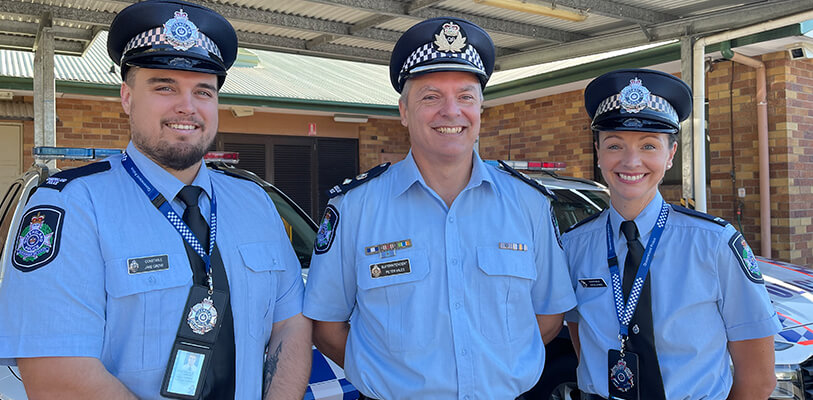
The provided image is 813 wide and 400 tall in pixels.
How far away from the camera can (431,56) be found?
204cm

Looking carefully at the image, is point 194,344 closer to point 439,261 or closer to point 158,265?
point 158,265

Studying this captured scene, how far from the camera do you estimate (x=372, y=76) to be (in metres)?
13.1

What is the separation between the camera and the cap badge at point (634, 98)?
2.18 m

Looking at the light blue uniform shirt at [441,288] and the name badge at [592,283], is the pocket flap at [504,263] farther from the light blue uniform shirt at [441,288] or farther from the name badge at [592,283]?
the name badge at [592,283]

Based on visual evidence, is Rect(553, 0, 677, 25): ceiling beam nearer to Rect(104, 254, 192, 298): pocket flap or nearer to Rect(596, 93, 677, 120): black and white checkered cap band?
Rect(596, 93, 677, 120): black and white checkered cap band

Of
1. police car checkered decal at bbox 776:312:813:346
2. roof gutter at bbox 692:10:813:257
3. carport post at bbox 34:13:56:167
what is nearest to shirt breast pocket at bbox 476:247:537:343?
police car checkered decal at bbox 776:312:813:346

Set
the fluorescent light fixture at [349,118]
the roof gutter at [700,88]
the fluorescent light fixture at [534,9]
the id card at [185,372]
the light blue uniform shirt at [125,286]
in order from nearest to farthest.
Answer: the light blue uniform shirt at [125,286]
the id card at [185,372]
the fluorescent light fixture at [534,9]
the roof gutter at [700,88]
the fluorescent light fixture at [349,118]

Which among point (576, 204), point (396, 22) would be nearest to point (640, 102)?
point (576, 204)

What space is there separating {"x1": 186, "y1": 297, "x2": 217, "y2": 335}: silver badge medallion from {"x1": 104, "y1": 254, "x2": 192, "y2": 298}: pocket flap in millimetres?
74

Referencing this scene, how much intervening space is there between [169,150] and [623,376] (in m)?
1.60

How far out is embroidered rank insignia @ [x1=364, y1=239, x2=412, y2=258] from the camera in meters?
2.02

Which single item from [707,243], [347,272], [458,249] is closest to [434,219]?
[458,249]

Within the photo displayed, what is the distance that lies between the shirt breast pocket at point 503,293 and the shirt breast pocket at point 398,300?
0.17 m

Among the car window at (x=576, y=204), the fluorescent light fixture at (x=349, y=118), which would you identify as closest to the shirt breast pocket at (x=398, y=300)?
the car window at (x=576, y=204)
